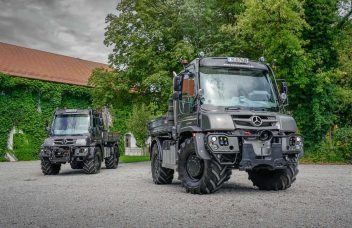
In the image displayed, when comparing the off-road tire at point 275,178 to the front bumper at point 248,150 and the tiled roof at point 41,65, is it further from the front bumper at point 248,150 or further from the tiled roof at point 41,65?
the tiled roof at point 41,65

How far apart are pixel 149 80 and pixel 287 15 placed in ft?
27.3

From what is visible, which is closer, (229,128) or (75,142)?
(229,128)

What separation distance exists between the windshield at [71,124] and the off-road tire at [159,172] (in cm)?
572

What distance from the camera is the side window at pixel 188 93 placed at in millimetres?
10469

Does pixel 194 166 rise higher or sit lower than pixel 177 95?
lower

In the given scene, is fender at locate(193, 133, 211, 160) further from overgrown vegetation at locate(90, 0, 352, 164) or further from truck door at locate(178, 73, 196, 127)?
overgrown vegetation at locate(90, 0, 352, 164)

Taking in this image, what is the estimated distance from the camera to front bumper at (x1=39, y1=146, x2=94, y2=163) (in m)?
16.9

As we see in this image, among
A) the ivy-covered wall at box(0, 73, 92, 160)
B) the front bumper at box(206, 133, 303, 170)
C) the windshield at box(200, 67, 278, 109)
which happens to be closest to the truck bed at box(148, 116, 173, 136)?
the windshield at box(200, 67, 278, 109)

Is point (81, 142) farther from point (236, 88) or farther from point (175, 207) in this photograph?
point (175, 207)

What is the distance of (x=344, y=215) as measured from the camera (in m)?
7.01

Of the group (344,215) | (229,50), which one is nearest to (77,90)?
(229,50)

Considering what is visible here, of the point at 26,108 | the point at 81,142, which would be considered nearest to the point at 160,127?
the point at 81,142

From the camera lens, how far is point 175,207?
8109 millimetres

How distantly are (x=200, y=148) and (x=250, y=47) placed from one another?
17595 millimetres
